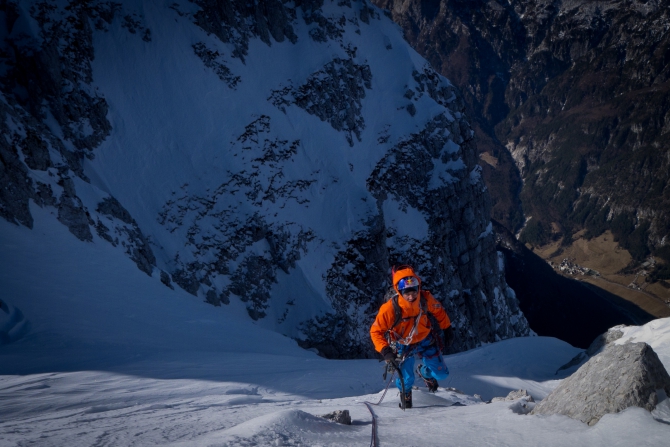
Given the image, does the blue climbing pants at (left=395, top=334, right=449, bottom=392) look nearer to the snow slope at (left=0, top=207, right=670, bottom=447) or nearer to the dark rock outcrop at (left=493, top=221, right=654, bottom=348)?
the snow slope at (left=0, top=207, right=670, bottom=447)

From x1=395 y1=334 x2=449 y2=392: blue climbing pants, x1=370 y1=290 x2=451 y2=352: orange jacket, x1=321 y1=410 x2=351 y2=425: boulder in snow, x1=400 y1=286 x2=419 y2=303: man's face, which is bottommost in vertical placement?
x1=321 y1=410 x2=351 y2=425: boulder in snow

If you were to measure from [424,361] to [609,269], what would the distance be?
459 ft

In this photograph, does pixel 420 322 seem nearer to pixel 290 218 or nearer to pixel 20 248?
pixel 20 248

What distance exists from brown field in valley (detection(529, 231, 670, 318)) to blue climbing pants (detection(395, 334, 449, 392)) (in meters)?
114

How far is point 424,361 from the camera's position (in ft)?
23.1

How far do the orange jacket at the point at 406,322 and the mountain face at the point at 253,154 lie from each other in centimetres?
1355

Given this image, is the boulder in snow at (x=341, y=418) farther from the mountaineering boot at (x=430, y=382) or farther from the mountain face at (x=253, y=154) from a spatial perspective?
the mountain face at (x=253, y=154)

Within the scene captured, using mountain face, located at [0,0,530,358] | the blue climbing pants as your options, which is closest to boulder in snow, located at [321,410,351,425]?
the blue climbing pants

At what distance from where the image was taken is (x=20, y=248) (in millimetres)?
13508

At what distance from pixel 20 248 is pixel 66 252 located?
1377 mm

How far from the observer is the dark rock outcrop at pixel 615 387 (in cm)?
385

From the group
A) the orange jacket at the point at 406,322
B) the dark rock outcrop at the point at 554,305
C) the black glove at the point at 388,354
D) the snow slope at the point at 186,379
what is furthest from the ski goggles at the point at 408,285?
the dark rock outcrop at the point at 554,305

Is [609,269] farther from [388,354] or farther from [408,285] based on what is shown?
[388,354]

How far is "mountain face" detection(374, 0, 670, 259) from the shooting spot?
140000 millimetres
